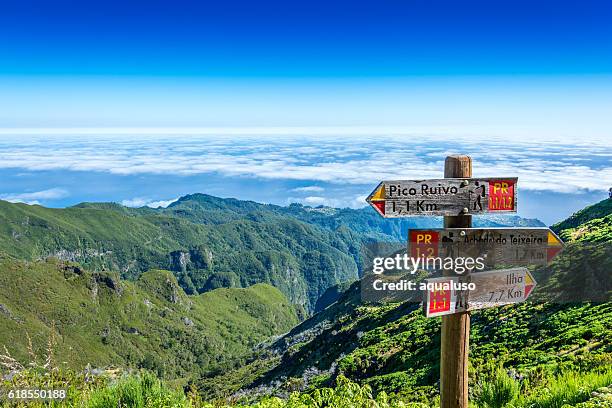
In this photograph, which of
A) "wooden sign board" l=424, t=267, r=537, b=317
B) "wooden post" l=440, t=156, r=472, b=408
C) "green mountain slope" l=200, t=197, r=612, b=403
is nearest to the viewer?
"wooden sign board" l=424, t=267, r=537, b=317

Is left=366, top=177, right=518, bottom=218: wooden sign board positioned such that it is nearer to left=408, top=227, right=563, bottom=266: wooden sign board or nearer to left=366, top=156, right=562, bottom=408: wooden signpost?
left=366, top=156, right=562, bottom=408: wooden signpost

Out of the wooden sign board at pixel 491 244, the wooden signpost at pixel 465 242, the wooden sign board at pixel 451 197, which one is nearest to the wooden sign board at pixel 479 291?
the wooden signpost at pixel 465 242

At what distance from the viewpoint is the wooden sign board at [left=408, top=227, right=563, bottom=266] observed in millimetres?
5672

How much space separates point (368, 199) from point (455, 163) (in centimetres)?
121

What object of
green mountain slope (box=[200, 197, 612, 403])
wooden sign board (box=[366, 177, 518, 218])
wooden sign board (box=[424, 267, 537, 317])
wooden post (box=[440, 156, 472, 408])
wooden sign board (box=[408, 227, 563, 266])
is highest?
wooden sign board (box=[366, 177, 518, 218])

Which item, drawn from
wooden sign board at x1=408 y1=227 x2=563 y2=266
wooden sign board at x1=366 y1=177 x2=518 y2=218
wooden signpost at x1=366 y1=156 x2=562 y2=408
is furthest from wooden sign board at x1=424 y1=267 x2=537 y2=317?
wooden sign board at x1=366 y1=177 x2=518 y2=218

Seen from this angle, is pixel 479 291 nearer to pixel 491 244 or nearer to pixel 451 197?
pixel 491 244

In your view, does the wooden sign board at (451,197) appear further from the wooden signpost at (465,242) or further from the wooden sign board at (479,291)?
the wooden sign board at (479,291)

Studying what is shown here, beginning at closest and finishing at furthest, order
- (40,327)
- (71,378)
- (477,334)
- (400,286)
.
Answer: (400,286) < (71,378) < (477,334) < (40,327)

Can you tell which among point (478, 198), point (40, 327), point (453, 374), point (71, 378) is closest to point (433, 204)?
point (478, 198)

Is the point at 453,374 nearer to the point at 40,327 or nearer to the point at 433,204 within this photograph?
the point at 433,204

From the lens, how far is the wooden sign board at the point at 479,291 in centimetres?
564

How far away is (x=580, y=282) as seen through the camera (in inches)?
235

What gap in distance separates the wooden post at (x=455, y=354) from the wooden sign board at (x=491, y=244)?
10.4 inches
